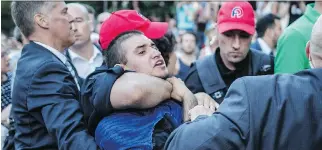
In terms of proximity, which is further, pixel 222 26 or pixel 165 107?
pixel 222 26

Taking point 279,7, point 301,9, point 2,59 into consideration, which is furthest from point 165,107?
point 279,7

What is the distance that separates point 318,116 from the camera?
204 centimetres

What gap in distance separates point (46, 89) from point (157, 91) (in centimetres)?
81

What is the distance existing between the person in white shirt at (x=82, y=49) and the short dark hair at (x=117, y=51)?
9.00ft

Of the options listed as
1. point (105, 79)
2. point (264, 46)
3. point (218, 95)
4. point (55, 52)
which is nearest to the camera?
point (105, 79)

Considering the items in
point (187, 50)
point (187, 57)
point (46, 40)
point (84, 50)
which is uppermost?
point (46, 40)

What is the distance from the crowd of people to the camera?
81.4 inches

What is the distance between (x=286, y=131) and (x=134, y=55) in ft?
3.71

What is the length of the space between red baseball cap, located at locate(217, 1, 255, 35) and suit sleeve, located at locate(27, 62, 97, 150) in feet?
4.53

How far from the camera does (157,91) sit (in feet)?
8.98

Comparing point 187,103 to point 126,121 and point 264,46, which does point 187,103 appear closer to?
point 126,121

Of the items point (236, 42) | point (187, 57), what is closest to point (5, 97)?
point (236, 42)

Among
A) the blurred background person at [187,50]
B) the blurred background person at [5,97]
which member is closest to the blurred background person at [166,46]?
the blurred background person at [5,97]

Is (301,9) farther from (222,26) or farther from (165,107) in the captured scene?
(165,107)
